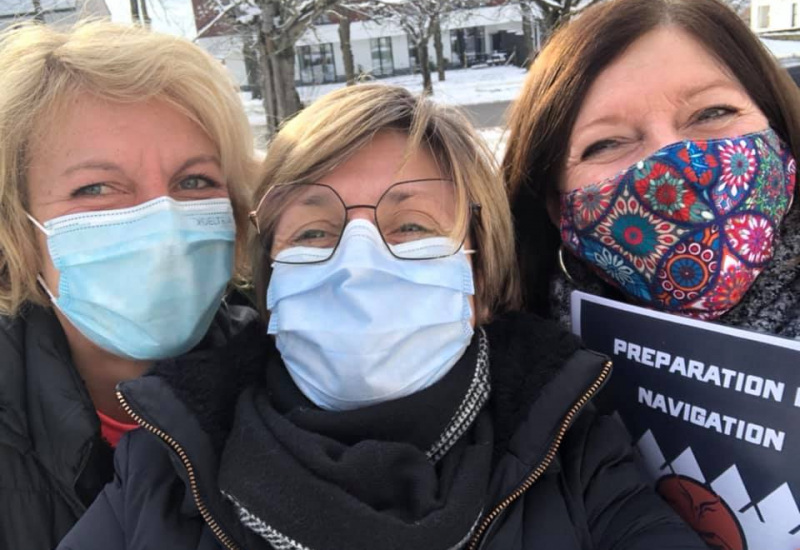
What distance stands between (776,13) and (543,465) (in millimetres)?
12309

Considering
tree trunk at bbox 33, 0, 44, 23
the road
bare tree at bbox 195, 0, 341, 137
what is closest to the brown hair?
tree trunk at bbox 33, 0, 44, 23

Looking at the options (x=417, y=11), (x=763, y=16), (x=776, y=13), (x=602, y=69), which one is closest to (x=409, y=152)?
(x=602, y=69)

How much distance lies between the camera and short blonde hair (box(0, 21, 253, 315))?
6.06 feet

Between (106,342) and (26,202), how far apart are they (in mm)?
494

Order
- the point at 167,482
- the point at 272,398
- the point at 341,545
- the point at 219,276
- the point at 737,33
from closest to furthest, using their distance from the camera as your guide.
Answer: the point at 341,545
the point at 167,482
the point at 272,398
the point at 737,33
the point at 219,276

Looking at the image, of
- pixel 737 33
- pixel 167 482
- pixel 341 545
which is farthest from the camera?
pixel 737 33

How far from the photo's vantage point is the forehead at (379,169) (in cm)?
163

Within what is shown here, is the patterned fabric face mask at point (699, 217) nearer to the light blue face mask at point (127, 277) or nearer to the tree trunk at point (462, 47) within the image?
the light blue face mask at point (127, 277)

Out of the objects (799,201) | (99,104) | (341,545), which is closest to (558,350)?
(341,545)

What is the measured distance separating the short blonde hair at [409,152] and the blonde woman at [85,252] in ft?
0.93

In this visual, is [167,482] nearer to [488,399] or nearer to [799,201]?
[488,399]

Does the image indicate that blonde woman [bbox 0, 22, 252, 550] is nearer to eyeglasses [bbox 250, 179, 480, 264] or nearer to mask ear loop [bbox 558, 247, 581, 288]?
eyeglasses [bbox 250, 179, 480, 264]

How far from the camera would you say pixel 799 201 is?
1807 millimetres

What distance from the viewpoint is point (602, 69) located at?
1799mm
